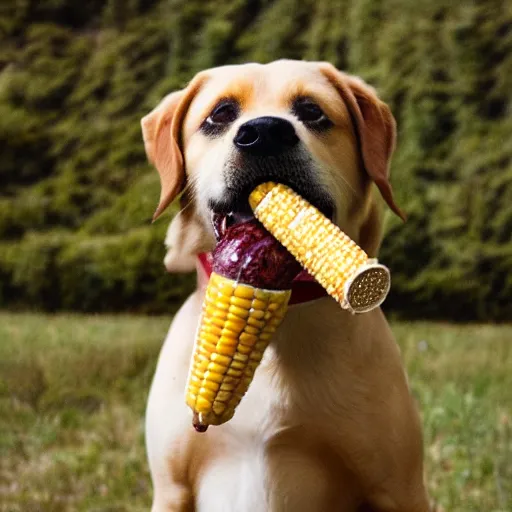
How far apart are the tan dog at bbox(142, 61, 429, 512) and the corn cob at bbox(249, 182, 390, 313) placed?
2.3 inches

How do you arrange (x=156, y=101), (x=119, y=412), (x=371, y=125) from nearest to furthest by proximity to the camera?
(x=371, y=125) < (x=119, y=412) < (x=156, y=101)

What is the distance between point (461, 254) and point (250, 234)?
3235 mm

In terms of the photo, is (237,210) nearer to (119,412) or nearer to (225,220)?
(225,220)

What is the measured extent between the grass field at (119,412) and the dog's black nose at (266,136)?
4.15 ft

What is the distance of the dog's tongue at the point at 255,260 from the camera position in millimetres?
1275

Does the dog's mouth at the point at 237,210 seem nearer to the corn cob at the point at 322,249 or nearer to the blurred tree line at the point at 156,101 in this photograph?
the corn cob at the point at 322,249

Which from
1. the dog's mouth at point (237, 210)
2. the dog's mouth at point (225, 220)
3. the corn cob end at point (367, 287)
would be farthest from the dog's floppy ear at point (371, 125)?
the corn cob end at point (367, 287)

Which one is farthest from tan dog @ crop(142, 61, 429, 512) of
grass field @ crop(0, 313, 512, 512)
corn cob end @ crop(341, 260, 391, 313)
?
grass field @ crop(0, 313, 512, 512)

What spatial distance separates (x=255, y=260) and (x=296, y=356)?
0.25 m

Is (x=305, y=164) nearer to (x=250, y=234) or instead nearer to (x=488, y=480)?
(x=250, y=234)

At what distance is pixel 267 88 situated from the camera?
148 cm

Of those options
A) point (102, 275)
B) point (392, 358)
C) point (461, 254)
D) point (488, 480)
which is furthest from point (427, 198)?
point (392, 358)

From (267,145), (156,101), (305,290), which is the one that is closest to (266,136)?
(267,145)

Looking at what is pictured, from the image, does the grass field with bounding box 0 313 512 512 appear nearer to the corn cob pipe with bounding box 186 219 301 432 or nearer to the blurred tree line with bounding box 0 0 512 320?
the blurred tree line with bounding box 0 0 512 320
